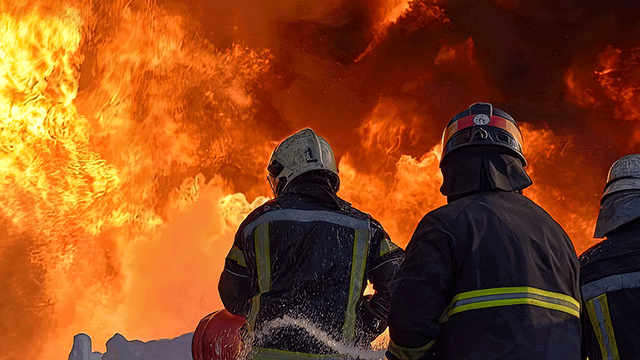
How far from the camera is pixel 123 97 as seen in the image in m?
15.3

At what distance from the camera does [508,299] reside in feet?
7.45

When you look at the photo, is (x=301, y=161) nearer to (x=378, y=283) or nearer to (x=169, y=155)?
(x=378, y=283)

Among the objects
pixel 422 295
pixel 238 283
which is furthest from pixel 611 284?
pixel 238 283

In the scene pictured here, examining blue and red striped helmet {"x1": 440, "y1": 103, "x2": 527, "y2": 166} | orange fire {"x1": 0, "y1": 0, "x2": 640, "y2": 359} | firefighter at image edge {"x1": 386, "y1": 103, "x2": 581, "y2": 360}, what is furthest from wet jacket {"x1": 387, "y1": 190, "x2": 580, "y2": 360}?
orange fire {"x1": 0, "y1": 0, "x2": 640, "y2": 359}

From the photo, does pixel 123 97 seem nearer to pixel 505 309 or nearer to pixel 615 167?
pixel 615 167

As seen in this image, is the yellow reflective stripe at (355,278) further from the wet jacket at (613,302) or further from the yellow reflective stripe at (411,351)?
the wet jacket at (613,302)

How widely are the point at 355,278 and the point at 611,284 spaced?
1389 mm

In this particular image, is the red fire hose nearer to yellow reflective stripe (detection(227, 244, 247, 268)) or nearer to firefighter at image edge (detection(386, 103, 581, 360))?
yellow reflective stripe (detection(227, 244, 247, 268))

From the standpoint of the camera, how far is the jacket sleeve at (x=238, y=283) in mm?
3457

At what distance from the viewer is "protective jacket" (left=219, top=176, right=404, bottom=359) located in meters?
3.21

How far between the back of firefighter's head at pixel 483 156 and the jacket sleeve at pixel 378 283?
0.86 meters

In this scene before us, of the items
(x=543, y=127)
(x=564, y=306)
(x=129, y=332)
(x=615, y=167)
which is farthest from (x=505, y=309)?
(x=129, y=332)

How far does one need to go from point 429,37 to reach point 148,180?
8530 millimetres

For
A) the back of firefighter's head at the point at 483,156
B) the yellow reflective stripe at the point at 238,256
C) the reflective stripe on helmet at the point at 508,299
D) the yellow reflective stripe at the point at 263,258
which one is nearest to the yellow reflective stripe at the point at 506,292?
the reflective stripe on helmet at the point at 508,299
